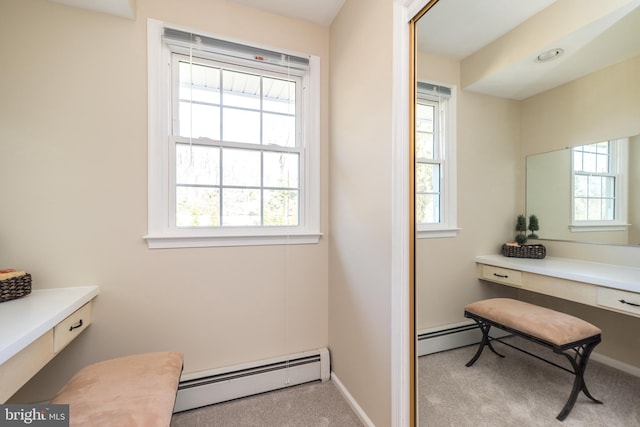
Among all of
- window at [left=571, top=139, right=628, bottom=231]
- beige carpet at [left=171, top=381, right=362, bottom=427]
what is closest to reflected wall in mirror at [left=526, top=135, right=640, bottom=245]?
window at [left=571, top=139, right=628, bottom=231]

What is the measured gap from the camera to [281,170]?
1.93m

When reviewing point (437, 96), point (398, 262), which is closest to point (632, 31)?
A: point (437, 96)

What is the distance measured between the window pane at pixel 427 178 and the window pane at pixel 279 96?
3.79 ft

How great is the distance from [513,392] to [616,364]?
33cm

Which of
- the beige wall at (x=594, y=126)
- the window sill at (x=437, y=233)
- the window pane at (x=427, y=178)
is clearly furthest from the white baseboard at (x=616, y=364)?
the window pane at (x=427, y=178)

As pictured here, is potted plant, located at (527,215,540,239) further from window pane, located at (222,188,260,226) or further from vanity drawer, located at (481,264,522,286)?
window pane, located at (222,188,260,226)

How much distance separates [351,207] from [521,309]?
Answer: 1.00 meters

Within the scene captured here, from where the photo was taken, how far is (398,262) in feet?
4.17

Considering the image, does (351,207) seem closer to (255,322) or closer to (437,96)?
(437,96)

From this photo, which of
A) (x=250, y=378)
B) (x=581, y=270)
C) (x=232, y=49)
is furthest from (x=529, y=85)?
(x=250, y=378)

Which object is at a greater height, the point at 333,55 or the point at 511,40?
the point at 333,55

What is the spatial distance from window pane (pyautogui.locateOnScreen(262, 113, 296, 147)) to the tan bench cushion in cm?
152

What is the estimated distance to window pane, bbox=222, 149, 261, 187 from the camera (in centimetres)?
180

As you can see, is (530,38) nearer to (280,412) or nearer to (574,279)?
(574,279)
